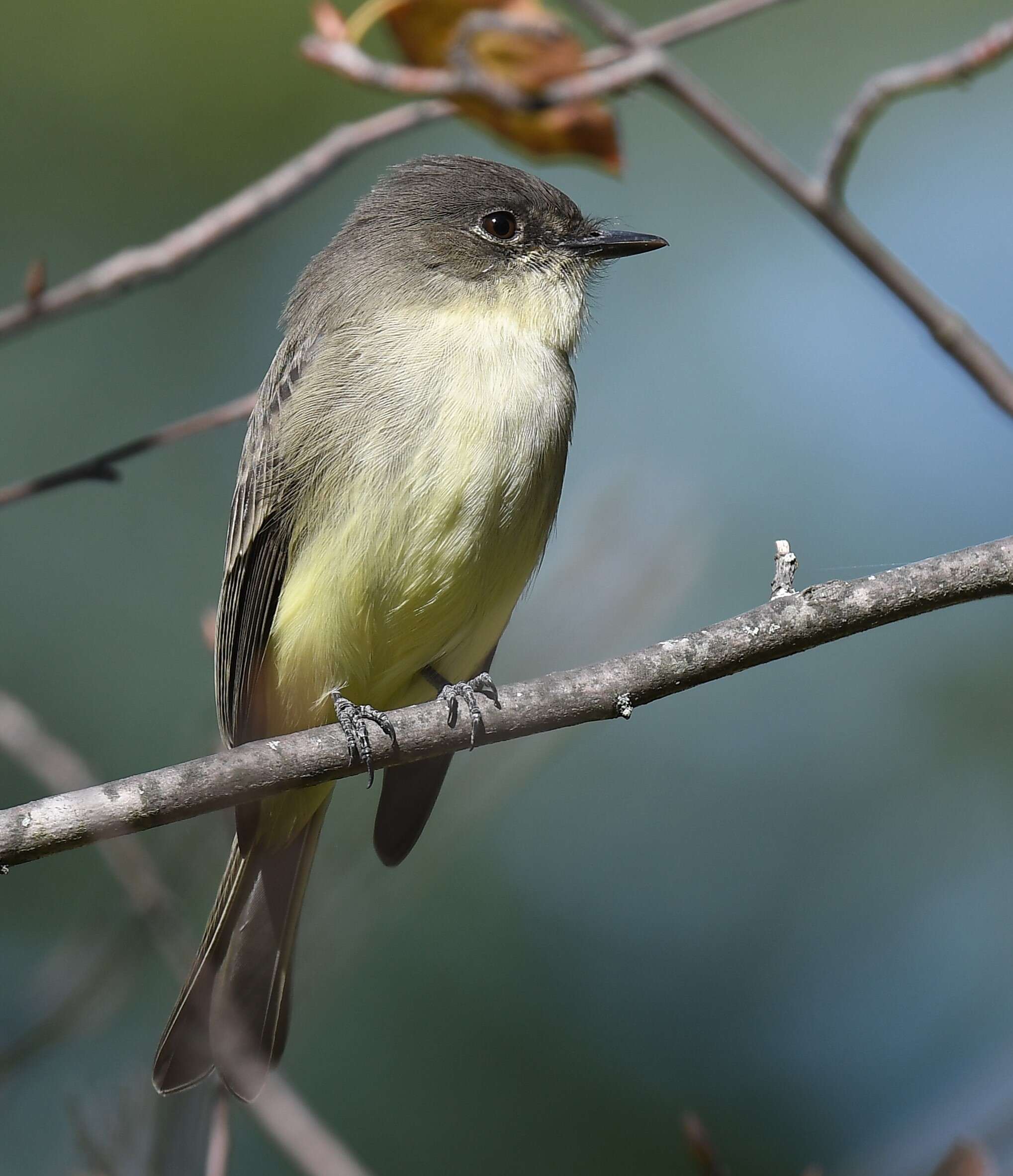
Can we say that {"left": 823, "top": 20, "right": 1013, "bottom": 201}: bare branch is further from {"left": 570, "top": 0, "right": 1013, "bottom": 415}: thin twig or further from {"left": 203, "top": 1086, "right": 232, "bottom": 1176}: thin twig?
{"left": 203, "top": 1086, "right": 232, "bottom": 1176}: thin twig

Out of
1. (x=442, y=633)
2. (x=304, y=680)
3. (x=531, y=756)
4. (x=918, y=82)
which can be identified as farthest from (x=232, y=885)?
(x=918, y=82)

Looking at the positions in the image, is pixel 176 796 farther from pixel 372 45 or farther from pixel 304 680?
pixel 372 45

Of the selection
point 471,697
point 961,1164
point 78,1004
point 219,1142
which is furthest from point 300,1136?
point 471,697

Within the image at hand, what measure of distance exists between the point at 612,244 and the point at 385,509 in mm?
1429

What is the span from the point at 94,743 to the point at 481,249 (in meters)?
3.93

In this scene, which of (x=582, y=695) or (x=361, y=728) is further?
(x=361, y=728)

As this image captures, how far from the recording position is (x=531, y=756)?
145 inches

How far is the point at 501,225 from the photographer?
4.94 m

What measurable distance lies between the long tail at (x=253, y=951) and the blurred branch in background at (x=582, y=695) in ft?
3.77

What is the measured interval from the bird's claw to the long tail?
986 millimetres

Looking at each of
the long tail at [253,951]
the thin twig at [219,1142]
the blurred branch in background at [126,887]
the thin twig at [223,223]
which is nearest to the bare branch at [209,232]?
the thin twig at [223,223]

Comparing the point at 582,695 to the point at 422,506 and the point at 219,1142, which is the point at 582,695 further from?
the point at 219,1142

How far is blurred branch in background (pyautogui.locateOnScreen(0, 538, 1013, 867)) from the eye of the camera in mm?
3109

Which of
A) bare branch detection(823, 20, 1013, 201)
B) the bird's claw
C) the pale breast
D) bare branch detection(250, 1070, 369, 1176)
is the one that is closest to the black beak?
the pale breast
